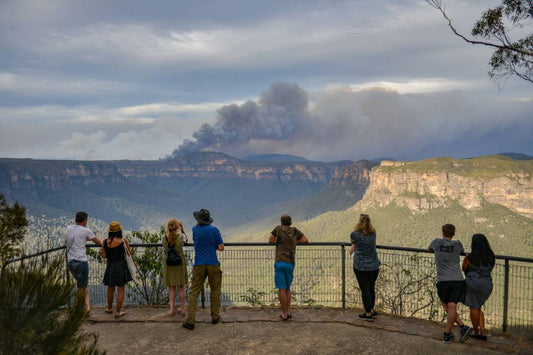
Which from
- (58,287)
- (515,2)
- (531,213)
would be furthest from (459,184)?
(58,287)

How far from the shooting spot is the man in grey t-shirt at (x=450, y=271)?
804 cm

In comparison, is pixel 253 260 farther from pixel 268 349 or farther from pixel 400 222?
pixel 400 222

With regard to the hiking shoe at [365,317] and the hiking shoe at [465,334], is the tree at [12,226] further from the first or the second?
the hiking shoe at [465,334]

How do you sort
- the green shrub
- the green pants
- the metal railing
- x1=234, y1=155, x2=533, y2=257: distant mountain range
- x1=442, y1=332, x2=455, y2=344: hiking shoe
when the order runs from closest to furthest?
the green shrub, x1=442, y1=332, x2=455, y2=344: hiking shoe, the green pants, the metal railing, x1=234, y1=155, x2=533, y2=257: distant mountain range

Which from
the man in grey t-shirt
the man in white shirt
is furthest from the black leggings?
the man in white shirt

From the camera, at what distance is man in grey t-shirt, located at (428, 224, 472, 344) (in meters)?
8.04

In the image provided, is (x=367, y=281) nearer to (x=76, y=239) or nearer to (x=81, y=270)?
(x=81, y=270)

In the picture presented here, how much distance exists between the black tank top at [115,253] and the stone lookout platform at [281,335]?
4.51ft

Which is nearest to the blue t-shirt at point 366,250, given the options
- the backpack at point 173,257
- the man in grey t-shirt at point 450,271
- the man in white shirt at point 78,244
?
the man in grey t-shirt at point 450,271

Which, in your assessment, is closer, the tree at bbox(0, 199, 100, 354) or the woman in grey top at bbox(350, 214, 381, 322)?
the tree at bbox(0, 199, 100, 354)

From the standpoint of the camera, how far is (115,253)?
934cm

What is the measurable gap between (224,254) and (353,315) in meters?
3.21

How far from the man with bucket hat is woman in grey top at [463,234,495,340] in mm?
4720

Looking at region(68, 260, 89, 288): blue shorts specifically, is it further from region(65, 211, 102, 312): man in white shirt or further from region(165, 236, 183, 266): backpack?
Result: region(165, 236, 183, 266): backpack
